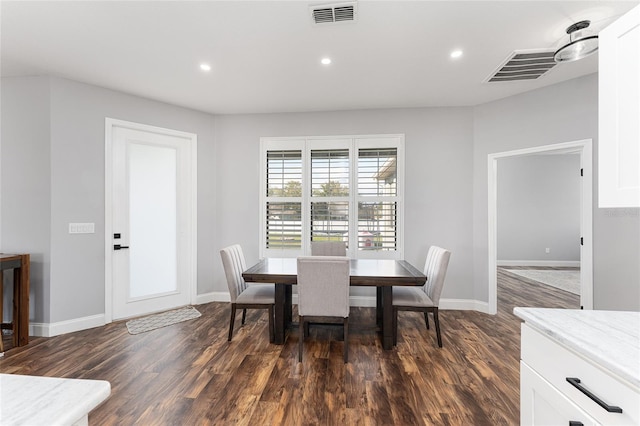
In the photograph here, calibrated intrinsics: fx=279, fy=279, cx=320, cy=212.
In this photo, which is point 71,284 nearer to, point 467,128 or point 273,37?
point 273,37

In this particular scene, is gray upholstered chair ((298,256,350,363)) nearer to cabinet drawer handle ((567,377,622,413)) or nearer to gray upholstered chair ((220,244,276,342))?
gray upholstered chair ((220,244,276,342))

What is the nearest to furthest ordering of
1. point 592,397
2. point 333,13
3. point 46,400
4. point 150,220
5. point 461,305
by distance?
point 46,400 → point 592,397 → point 333,13 → point 150,220 → point 461,305

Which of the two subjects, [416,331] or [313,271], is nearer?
[313,271]

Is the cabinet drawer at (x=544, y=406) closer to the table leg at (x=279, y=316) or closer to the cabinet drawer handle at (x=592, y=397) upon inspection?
the cabinet drawer handle at (x=592, y=397)

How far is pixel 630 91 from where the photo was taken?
939mm

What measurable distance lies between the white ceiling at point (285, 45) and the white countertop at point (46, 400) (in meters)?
2.24

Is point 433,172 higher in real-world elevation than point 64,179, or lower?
higher

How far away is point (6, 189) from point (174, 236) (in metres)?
1.70

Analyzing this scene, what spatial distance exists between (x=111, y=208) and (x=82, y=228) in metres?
0.35

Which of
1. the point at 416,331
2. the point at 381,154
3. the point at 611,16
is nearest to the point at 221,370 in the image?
the point at 416,331

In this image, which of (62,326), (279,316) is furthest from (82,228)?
(279,316)

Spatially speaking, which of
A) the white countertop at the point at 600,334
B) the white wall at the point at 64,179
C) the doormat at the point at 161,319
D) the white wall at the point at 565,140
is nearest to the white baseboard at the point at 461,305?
the white wall at the point at 565,140

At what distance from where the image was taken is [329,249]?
3678 millimetres

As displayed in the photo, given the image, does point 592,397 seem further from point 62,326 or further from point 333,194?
point 62,326
